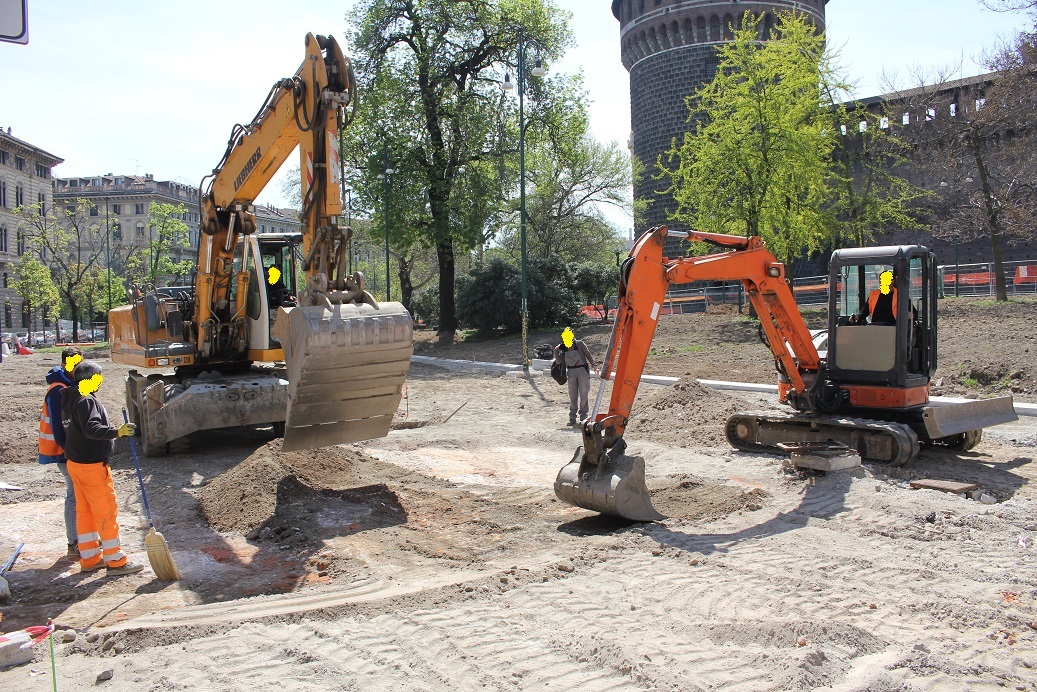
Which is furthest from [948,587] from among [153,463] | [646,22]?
[646,22]

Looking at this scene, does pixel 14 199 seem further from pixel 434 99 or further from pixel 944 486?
pixel 944 486

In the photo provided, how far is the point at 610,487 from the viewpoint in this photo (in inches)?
279

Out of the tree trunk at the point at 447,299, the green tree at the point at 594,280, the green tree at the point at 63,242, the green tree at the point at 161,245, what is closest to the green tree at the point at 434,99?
the tree trunk at the point at 447,299

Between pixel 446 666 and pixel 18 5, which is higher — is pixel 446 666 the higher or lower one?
the lower one

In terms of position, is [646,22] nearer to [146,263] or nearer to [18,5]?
[146,263]

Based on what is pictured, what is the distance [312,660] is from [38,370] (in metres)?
27.4

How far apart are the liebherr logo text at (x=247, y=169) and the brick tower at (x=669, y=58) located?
131 ft

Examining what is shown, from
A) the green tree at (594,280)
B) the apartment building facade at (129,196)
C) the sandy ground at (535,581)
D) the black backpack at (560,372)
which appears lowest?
the sandy ground at (535,581)

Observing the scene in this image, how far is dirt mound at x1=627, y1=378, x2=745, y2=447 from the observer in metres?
11.7

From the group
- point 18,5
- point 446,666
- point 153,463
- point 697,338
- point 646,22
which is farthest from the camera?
point 646,22

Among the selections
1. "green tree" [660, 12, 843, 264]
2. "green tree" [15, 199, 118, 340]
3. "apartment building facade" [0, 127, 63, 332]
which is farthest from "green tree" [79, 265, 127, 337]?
"green tree" [660, 12, 843, 264]

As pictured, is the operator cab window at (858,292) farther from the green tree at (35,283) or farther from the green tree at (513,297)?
the green tree at (35,283)

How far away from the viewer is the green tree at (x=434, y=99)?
30.1 meters

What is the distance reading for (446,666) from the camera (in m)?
4.52
